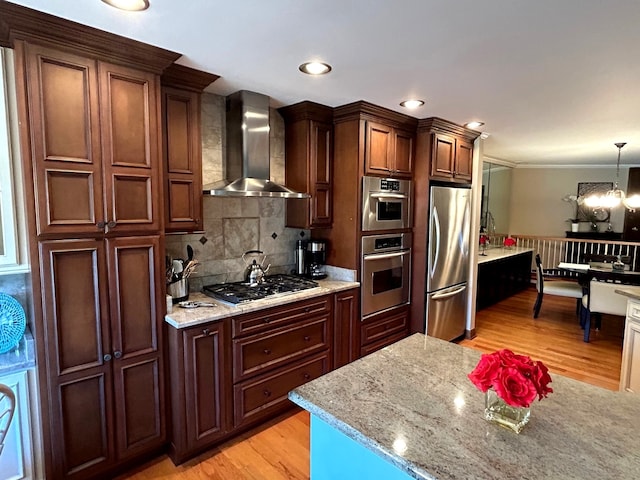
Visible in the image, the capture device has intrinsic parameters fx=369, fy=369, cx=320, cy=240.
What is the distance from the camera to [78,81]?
1812 millimetres

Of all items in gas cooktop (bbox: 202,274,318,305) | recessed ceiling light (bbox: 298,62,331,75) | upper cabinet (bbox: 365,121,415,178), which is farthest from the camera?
upper cabinet (bbox: 365,121,415,178)

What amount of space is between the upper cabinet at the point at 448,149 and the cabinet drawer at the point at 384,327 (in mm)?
1396

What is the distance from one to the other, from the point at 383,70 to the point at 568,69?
1.06 m

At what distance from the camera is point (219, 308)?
2.36 m

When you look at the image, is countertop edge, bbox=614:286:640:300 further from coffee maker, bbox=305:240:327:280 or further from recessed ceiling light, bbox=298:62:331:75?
recessed ceiling light, bbox=298:62:331:75

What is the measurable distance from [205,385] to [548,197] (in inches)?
337

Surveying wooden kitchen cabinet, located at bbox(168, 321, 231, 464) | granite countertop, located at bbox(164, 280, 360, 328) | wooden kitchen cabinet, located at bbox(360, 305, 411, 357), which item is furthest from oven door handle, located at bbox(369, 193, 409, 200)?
wooden kitchen cabinet, located at bbox(168, 321, 231, 464)

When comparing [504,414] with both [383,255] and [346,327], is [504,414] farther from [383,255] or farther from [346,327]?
[383,255]

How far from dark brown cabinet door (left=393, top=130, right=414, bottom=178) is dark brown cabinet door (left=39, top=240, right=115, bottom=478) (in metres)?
2.51

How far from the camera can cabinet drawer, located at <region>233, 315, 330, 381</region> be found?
244 centimetres

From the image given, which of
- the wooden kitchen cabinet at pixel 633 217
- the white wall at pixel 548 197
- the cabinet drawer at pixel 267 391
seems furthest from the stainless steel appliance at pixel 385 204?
the wooden kitchen cabinet at pixel 633 217

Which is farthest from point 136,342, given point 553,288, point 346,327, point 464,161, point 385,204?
point 553,288

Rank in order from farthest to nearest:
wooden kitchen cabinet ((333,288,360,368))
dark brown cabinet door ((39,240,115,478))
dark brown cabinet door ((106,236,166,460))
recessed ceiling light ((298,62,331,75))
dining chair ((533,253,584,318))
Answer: dining chair ((533,253,584,318)), wooden kitchen cabinet ((333,288,360,368)), recessed ceiling light ((298,62,331,75)), dark brown cabinet door ((106,236,166,460)), dark brown cabinet door ((39,240,115,478))

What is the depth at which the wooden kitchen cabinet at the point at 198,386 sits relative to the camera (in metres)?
2.19
